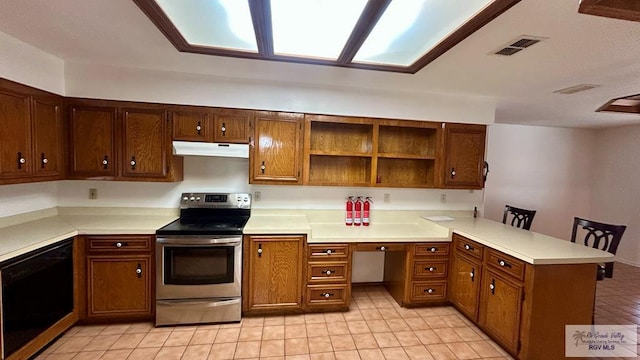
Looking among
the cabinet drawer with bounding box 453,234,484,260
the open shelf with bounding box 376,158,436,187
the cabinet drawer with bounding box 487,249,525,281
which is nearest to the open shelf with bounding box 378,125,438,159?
the open shelf with bounding box 376,158,436,187

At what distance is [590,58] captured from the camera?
7.02 ft

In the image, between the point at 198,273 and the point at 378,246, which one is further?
the point at 378,246

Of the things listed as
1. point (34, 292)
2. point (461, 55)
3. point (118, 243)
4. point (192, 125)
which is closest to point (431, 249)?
point (461, 55)

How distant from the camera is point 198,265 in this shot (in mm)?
2633

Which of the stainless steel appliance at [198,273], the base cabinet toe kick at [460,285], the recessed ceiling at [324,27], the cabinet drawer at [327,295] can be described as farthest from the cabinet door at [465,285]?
the stainless steel appliance at [198,273]

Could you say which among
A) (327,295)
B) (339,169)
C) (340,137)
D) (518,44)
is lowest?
(327,295)

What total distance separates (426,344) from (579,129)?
17.6 ft

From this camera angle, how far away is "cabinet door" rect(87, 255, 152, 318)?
2.54 m

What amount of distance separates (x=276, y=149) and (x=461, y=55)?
6.15 ft

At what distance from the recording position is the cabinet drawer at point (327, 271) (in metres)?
2.83

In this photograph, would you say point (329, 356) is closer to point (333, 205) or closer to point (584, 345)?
point (333, 205)

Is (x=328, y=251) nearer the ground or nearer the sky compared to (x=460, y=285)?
nearer the sky

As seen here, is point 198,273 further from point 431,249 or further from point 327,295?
point 431,249

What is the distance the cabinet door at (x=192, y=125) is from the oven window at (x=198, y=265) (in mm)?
1079
